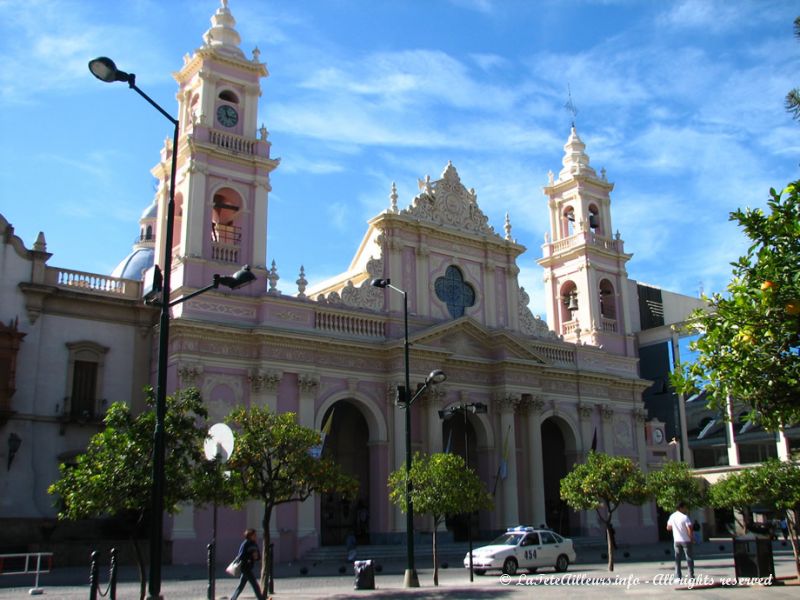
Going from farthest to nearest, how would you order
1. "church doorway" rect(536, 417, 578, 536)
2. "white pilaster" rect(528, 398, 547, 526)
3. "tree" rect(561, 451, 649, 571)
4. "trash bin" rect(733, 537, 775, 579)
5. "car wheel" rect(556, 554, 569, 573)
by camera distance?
"church doorway" rect(536, 417, 578, 536), "white pilaster" rect(528, 398, 547, 526), "car wheel" rect(556, 554, 569, 573), "tree" rect(561, 451, 649, 571), "trash bin" rect(733, 537, 775, 579)

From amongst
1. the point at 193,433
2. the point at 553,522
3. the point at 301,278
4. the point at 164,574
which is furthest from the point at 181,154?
the point at 553,522

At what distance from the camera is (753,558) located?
17.0 meters

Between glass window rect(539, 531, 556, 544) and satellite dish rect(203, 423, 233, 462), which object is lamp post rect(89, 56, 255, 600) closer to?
satellite dish rect(203, 423, 233, 462)

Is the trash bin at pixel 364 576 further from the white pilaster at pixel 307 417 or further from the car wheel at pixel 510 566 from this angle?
the white pilaster at pixel 307 417

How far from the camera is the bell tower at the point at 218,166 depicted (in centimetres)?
3250

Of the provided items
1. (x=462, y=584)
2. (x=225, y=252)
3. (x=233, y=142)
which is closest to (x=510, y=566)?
(x=462, y=584)

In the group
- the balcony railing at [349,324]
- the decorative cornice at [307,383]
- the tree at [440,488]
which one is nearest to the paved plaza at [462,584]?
the tree at [440,488]

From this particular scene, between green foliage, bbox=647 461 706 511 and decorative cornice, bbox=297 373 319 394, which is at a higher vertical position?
decorative cornice, bbox=297 373 319 394

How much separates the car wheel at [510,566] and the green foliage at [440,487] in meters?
2.40

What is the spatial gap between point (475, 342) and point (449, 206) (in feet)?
22.8

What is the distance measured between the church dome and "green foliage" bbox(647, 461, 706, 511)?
30.3 meters

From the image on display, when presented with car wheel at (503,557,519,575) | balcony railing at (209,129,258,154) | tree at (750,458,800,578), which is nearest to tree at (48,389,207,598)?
car wheel at (503,557,519,575)

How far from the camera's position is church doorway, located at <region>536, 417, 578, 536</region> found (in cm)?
4128

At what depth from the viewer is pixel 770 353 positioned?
1145 cm
